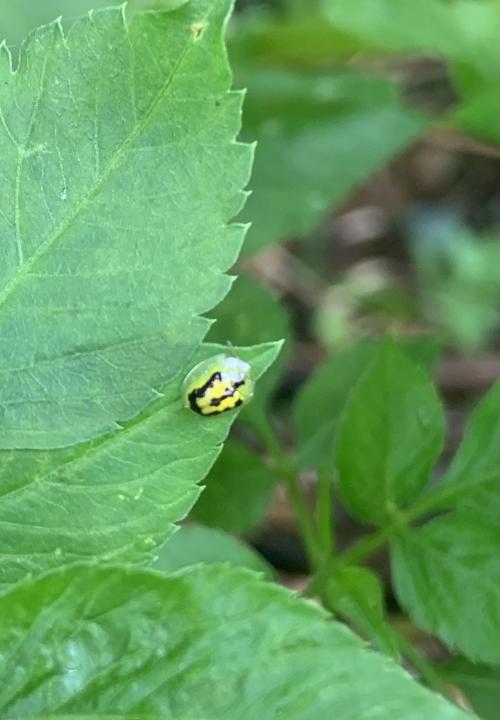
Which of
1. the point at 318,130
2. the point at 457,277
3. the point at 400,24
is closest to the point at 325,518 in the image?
the point at 318,130

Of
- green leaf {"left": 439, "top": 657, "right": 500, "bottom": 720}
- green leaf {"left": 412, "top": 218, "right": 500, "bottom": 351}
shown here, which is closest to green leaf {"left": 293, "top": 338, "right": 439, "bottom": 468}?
green leaf {"left": 439, "top": 657, "right": 500, "bottom": 720}

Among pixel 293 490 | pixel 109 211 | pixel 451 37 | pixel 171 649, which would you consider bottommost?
pixel 293 490

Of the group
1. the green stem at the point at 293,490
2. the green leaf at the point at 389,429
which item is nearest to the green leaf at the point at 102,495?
the green leaf at the point at 389,429

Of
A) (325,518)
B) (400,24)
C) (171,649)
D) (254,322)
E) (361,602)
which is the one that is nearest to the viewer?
(171,649)

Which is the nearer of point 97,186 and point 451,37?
point 97,186

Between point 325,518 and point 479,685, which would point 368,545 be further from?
point 479,685
